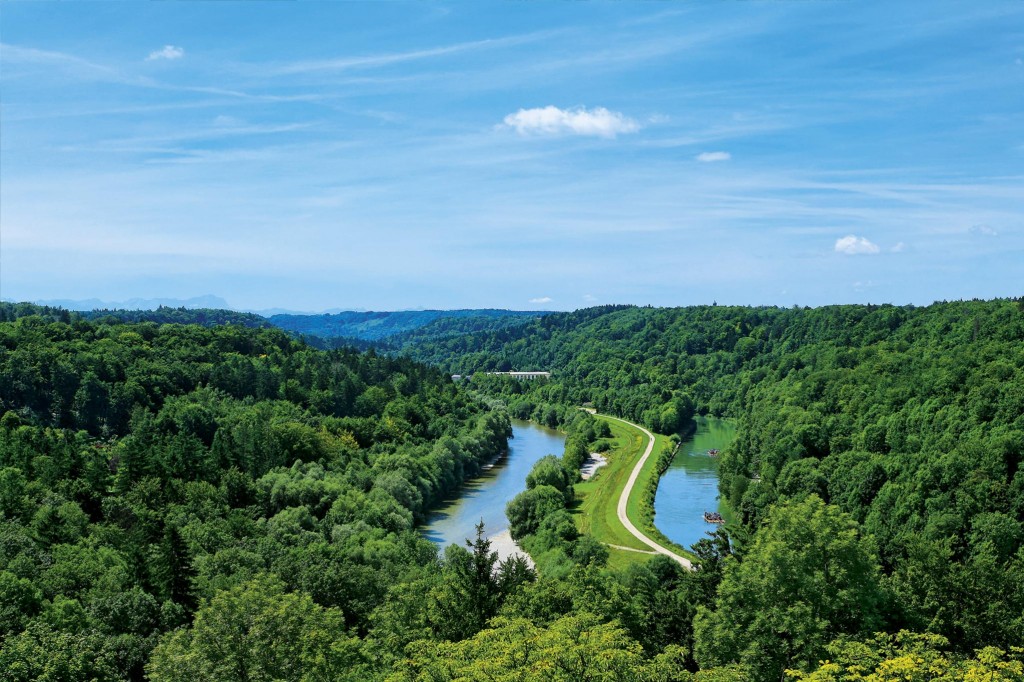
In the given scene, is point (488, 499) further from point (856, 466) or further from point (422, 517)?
point (856, 466)

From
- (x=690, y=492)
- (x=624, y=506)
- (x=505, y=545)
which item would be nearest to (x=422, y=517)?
(x=505, y=545)

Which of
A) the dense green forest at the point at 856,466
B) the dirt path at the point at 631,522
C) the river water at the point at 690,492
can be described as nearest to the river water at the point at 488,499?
the dirt path at the point at 631,522

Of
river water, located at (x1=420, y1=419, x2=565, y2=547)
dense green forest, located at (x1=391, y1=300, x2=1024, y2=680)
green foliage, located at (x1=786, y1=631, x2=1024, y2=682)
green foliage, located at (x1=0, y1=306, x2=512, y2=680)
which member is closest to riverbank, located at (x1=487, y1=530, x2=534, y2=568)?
river water, located at (x1=420, y1=419, x2=565, y2=547)

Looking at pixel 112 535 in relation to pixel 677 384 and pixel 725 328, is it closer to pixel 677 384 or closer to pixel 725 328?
pixel 677 384

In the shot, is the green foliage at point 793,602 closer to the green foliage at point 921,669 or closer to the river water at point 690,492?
the green foliage at point 921,669

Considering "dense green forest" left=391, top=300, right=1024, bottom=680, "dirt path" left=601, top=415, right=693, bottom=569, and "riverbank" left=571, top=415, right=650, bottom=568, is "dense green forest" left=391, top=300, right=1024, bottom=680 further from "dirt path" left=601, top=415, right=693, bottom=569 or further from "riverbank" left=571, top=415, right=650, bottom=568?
"riverbank" left=571, top=415, right=650, bottom=568
